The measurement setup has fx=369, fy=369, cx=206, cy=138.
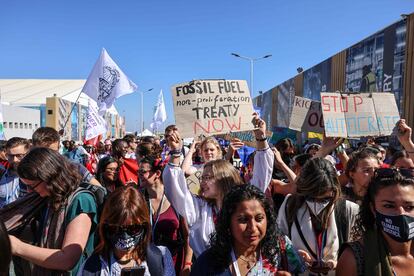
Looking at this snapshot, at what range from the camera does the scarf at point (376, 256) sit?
187 centimetres

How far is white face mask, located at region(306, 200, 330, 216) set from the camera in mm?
2781

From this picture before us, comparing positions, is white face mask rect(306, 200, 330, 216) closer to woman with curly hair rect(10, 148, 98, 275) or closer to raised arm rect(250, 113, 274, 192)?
raised arm rect(250, 113, 274, 192)

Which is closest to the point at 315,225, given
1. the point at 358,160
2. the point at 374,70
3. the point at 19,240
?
the point at 358,160

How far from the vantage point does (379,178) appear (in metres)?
2.11

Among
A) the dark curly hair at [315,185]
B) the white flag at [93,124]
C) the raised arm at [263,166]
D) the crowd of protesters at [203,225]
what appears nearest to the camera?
the crowd of protesters at [203,225]

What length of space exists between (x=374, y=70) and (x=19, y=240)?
13923 mm

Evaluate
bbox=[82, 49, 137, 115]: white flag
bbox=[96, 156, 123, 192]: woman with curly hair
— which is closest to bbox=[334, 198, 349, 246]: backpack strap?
bbox=[96, 156, 123, 192]: woman with curly hair

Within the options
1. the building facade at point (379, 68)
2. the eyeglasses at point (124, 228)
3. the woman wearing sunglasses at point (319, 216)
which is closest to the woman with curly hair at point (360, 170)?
the woman wearing sunglasses at point (319, 216)

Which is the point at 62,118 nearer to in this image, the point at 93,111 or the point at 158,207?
the point at 93,111

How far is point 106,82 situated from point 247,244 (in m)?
6.79

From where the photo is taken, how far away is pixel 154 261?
2.29 meters

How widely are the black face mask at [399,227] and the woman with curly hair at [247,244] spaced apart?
1.88ft

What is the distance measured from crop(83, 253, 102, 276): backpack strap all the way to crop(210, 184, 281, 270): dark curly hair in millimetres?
677

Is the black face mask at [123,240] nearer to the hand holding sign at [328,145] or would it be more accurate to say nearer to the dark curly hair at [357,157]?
the dark curly hair at [357,157]
